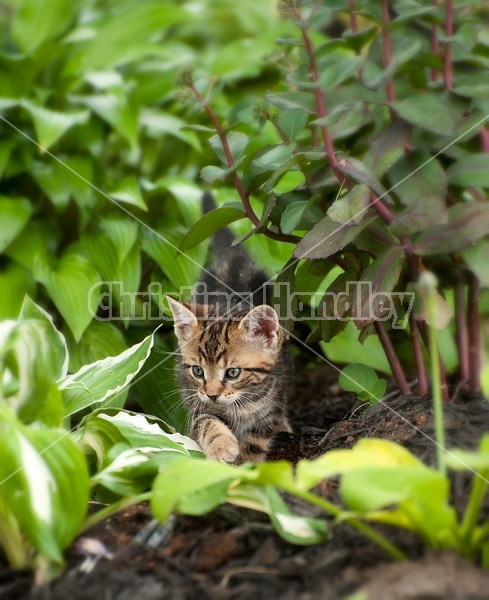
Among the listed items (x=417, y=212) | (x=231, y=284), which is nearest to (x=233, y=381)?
(x=231, y=284)

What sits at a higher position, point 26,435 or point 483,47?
point 483,47

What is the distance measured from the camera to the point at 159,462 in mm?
2350

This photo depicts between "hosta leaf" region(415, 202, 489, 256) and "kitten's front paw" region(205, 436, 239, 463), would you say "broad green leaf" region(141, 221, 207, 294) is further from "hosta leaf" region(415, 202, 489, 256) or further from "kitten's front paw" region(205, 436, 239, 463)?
"hosta leaf" region(415, 202, 489, 256)

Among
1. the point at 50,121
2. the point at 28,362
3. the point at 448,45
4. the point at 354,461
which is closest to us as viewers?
the point at 354,461

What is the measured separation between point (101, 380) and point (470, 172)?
5.38 ft

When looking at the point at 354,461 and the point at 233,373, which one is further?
the point at 233,373

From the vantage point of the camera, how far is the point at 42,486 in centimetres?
198

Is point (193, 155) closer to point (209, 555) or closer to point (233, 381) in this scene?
point (233, 381)

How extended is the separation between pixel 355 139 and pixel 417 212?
0.66 metres

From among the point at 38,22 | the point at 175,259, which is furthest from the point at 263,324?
the point at 38,22

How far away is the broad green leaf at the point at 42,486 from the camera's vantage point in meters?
1.95

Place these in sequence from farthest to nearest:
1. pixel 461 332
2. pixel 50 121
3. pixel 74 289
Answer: pixel 50 121 → pixel 74 289 → pixel 461 332

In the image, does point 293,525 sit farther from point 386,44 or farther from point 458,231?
point 386,44

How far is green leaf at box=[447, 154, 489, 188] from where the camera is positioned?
8.52 feet
